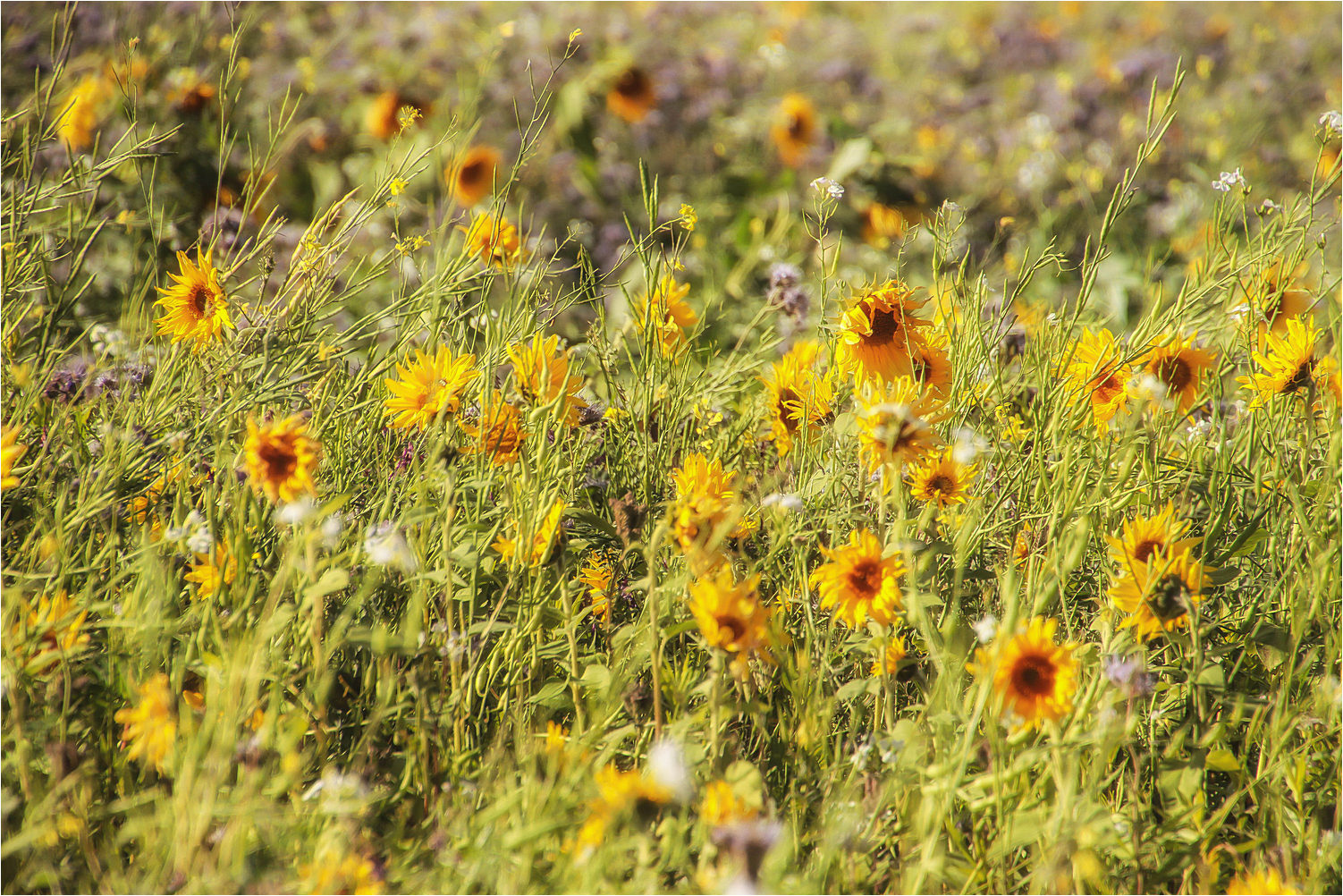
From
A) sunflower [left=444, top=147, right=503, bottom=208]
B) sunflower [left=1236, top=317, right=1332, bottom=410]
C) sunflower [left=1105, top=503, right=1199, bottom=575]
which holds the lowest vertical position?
sunflower [left=444, top=147, right=503, bottom=208]

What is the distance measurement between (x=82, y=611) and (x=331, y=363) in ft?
2.04

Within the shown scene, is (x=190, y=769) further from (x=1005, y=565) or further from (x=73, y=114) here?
(x=73, y=114)

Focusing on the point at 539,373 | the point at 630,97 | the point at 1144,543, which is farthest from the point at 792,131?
the point at 1144,543

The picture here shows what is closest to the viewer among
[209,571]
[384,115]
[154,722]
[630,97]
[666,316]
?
[154,722]

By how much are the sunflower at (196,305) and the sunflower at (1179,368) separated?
142cm

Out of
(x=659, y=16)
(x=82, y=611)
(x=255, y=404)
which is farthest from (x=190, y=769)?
(x=659, y=16)

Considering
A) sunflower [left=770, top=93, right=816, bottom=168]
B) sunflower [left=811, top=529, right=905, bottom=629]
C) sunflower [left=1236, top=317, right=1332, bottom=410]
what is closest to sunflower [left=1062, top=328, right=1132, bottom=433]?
sunflower [left=1236, top=317, right=1332, bottom=410]

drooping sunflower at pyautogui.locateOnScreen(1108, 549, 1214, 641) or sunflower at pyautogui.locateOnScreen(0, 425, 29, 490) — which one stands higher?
sunflower at pyautogui.locateOnScreen(0, 425, 29, 490)

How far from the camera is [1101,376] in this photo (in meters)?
1.31

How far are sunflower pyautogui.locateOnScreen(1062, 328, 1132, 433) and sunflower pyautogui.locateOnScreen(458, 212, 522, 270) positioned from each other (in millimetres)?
891

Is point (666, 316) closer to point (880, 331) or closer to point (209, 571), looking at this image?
point (880, 331)

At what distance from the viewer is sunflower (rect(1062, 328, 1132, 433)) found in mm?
1310

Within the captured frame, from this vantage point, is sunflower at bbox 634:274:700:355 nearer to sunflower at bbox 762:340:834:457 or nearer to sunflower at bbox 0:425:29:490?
sunflower at bbox 762:340:834:457

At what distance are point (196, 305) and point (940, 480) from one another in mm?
1178
